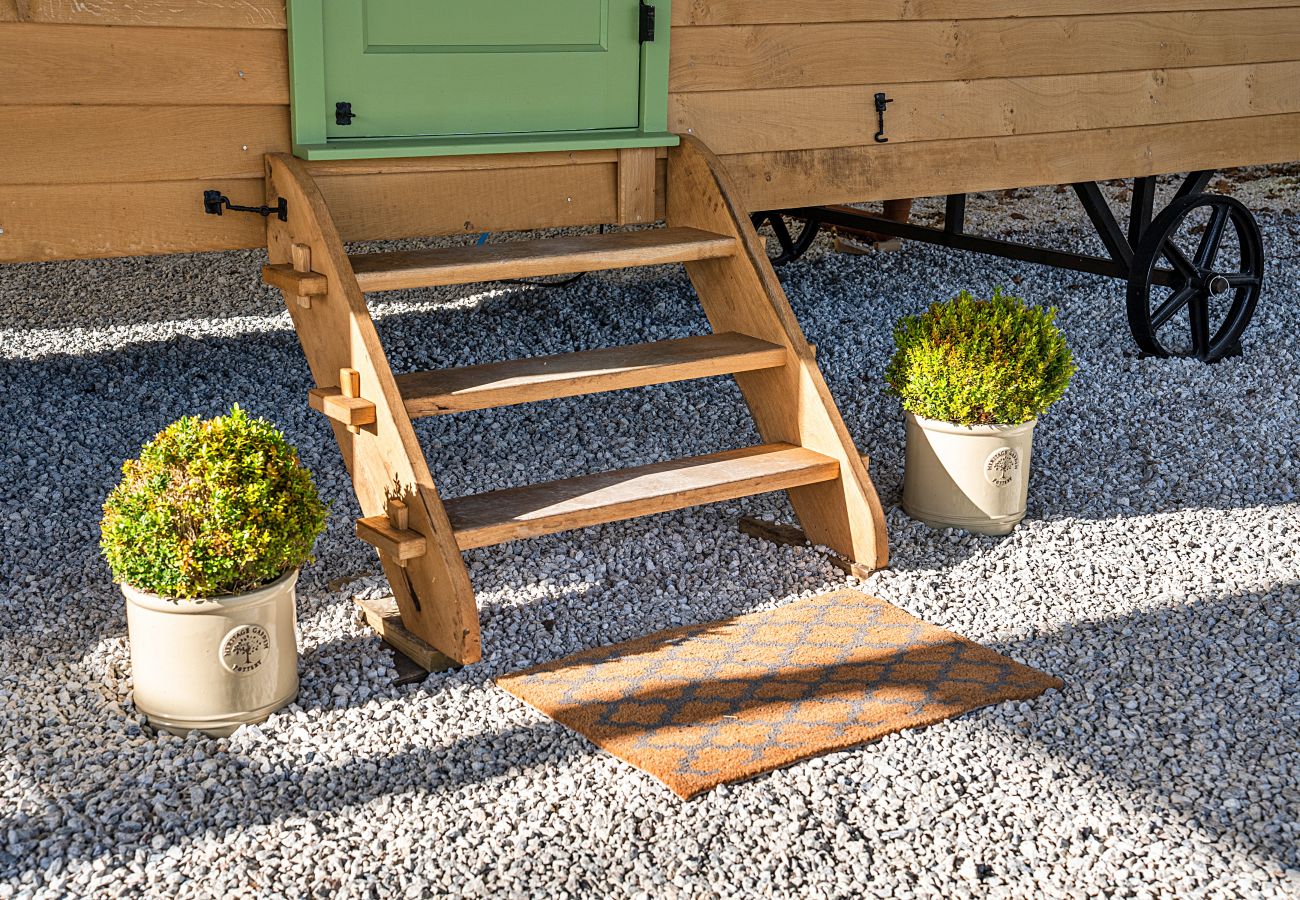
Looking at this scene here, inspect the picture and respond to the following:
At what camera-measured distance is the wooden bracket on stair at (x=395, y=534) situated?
10.0ft

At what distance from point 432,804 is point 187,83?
1925mm

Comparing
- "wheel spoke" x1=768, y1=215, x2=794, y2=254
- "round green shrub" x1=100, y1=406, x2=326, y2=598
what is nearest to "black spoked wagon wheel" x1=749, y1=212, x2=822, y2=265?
"wheel spoke" x1=768, y1=215, x2=794, y2=254

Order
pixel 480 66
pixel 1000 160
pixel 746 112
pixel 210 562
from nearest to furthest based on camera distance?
pixel 210 562
pixel 480 66
pixel 746 112
pixel 1000 160

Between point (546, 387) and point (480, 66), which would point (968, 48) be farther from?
point (546, 387)

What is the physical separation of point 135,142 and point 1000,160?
2912 mm

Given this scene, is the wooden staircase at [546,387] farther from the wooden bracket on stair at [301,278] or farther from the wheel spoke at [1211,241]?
the wheel spoke at [1211,241]

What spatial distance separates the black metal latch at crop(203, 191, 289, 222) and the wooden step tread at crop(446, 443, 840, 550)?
0.87 metres

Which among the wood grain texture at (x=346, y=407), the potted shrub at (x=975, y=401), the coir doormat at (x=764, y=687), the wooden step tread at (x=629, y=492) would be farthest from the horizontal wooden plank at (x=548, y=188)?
the coir doormat at (x=764, y=687)

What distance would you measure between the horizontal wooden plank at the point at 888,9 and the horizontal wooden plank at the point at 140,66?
122 cm

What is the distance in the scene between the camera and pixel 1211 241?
5574 millimetres

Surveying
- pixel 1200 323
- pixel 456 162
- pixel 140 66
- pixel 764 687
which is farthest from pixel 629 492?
pixel 1200 323

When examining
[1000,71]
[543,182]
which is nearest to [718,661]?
[543,182]

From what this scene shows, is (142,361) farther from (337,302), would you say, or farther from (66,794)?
(66,794)

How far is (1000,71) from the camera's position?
4730mm
